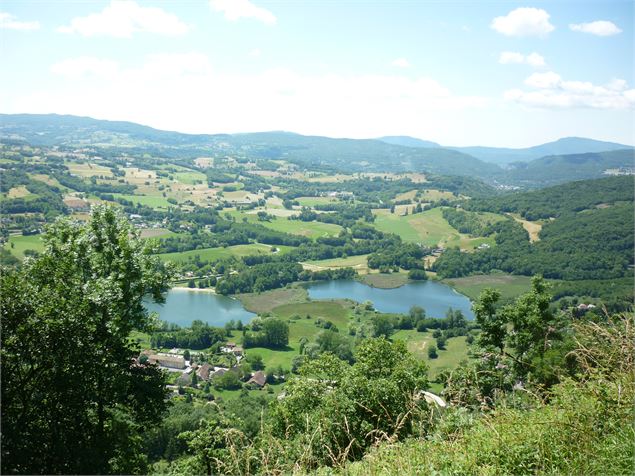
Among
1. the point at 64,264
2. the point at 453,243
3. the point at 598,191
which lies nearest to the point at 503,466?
the point at 64,264

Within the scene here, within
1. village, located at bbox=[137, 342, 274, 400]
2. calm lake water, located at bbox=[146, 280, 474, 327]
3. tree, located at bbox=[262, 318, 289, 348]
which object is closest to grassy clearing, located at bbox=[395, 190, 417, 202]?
calm lake water, located at bbox=[146, 280, 474, 327]

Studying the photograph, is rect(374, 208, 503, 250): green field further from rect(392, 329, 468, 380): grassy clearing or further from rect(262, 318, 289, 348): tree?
rect(262, 318, 289, 348): tree

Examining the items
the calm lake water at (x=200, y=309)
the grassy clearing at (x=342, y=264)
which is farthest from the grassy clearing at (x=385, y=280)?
the calm lake water at (x=200, y=309)

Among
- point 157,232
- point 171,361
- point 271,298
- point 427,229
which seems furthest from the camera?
point 427,229

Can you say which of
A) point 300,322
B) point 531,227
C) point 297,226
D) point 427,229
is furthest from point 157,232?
point 531,227

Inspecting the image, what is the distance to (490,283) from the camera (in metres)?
56.8

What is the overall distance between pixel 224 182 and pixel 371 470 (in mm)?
127900

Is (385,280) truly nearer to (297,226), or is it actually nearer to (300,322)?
(300,322)

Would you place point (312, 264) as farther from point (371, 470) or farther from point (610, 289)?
point (371, 470)

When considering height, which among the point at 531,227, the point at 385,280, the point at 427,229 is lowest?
the point at 385,280

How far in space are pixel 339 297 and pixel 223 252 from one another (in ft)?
76.7

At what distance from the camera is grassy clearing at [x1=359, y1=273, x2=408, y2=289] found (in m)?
58.2

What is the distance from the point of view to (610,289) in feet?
158

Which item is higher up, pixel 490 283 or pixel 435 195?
pixel 435 195
